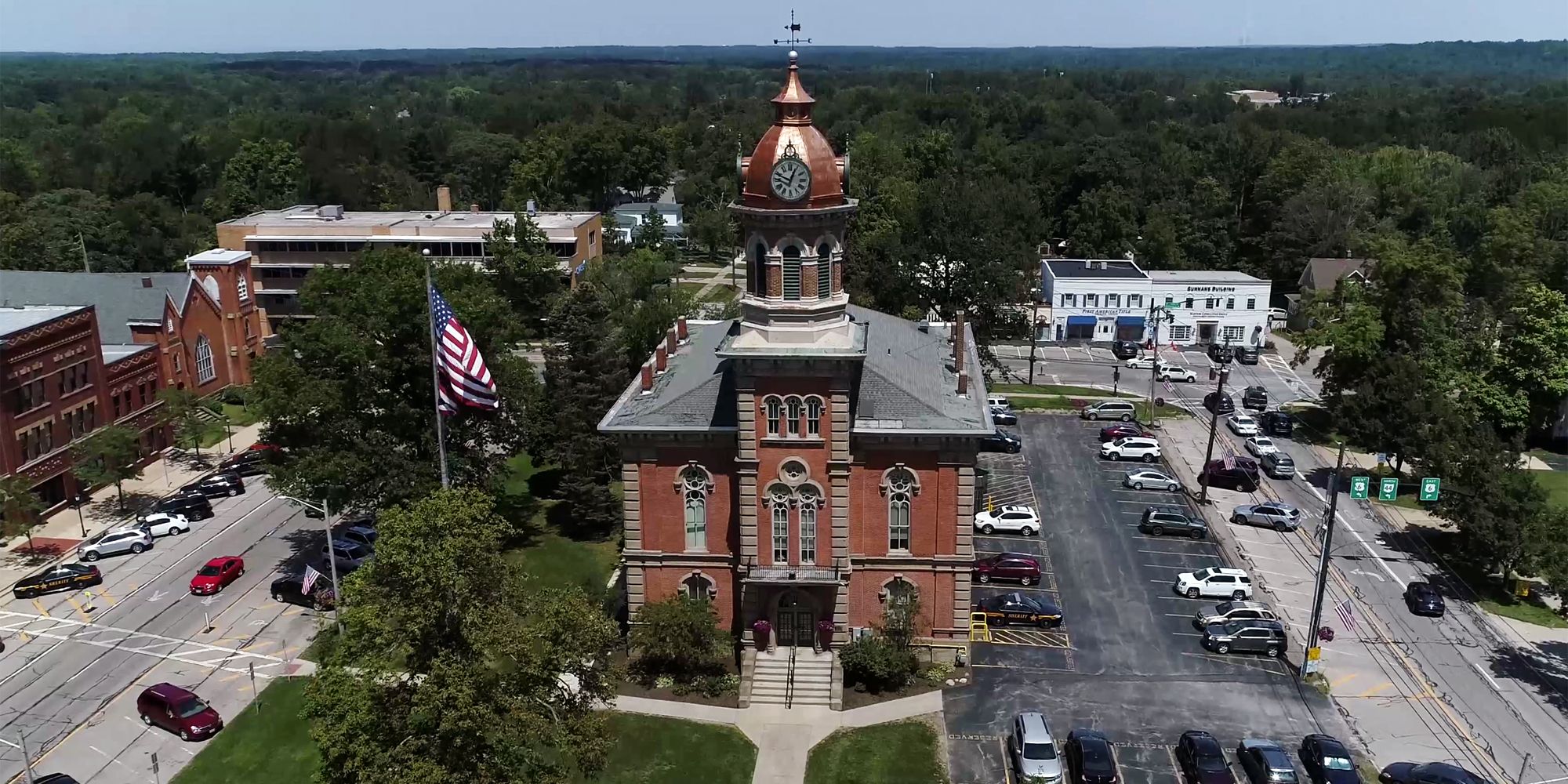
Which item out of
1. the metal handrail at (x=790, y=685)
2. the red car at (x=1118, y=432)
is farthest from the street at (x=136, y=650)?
the red car at (x=1118, y=432)

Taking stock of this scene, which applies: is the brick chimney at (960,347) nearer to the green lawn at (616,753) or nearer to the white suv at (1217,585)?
the white suv at (1217,585)

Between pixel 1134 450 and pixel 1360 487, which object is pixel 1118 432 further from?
pixel 1360 487

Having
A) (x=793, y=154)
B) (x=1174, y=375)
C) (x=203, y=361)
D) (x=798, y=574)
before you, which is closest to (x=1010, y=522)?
(x=798, y=574)

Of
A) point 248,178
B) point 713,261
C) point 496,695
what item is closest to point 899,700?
point 496,695

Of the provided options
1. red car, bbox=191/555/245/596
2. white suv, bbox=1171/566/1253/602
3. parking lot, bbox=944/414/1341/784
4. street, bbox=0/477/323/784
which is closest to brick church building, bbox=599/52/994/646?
parking lot, bbox=944/414/1341/784

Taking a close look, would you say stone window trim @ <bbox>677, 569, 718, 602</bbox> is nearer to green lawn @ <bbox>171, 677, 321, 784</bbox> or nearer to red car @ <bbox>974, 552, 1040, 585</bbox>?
red car @ <bbox>974, 552, 1040, 585</bbox>

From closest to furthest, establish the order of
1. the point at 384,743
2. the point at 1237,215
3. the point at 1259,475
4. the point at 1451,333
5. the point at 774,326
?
the point at 384,743
the point at 774,326
the point at 1259,475
the point at 1451,333
the point at 1237,215

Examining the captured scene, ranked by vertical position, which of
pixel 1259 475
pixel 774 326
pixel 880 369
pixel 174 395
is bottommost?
pixel 1259 475

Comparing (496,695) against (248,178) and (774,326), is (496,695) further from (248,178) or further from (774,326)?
(248,178)
